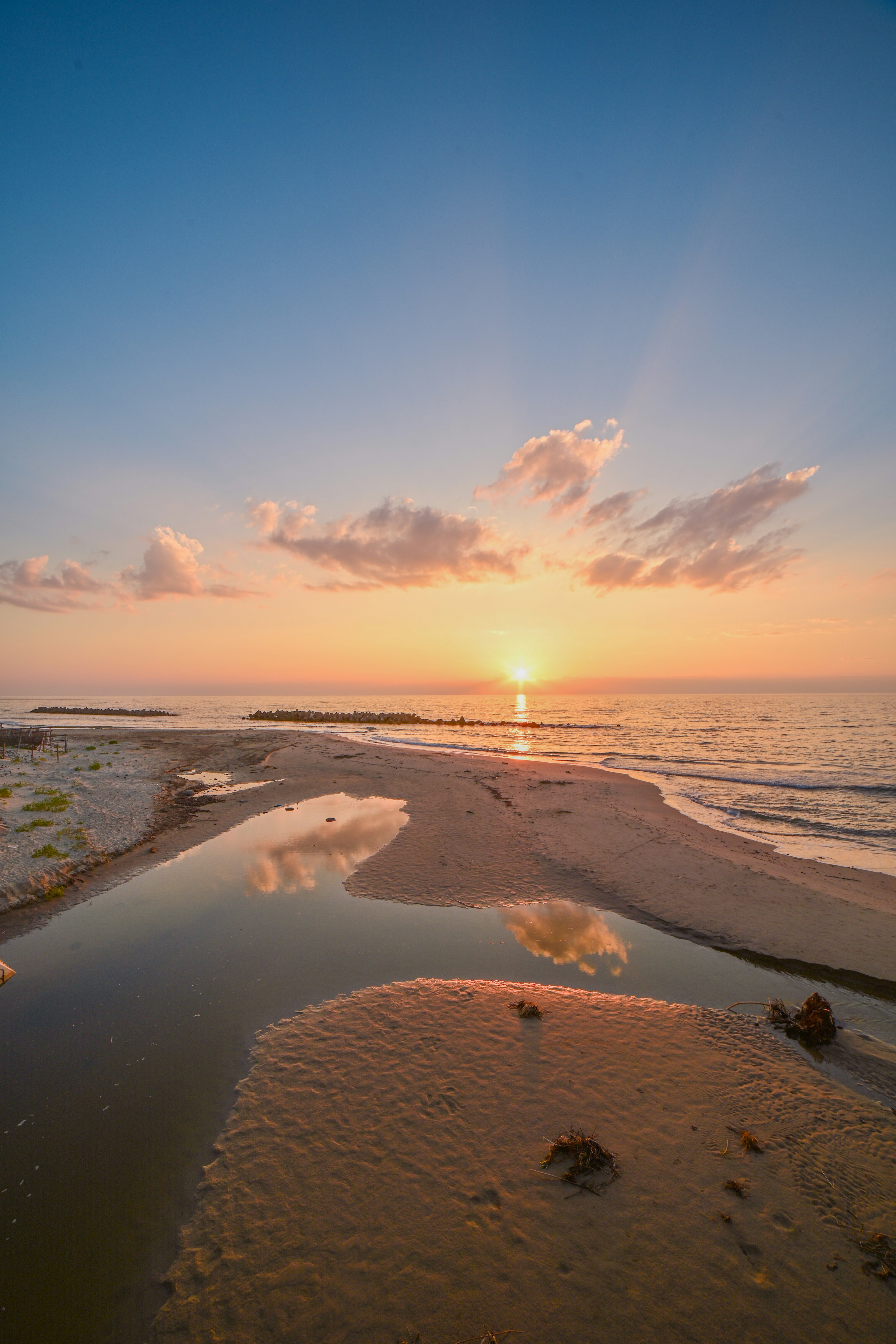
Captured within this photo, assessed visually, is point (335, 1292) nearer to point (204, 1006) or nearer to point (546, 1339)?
point (546, 1339)

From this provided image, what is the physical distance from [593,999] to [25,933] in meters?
12.9

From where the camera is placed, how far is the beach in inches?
176

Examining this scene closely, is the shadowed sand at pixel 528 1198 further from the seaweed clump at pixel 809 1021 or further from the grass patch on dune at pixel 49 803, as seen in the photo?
the grass patch on dune at pixel 49 803

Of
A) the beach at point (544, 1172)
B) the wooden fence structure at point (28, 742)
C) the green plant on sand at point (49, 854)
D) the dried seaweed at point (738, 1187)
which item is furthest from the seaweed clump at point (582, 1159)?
the wooden fence structure at point (28, 742)

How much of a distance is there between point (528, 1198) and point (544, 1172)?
1.12 feet

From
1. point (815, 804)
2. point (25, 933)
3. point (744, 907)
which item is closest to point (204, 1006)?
point (25, 933)

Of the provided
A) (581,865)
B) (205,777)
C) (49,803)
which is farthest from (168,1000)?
(205,777)

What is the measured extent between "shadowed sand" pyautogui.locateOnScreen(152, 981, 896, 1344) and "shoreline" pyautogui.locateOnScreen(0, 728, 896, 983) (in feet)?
18.0

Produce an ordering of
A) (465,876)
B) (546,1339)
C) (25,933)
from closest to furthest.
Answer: (546,1339) < (25,933) < (465,876)

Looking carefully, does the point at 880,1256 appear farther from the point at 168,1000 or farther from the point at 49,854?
the point at 49,854

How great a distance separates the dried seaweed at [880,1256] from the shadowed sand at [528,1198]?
7cm

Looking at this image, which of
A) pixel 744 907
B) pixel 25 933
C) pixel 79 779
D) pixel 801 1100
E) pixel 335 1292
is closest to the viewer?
pixel 335 1292

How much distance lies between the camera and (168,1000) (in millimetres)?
9070

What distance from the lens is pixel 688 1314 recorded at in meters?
4.41
